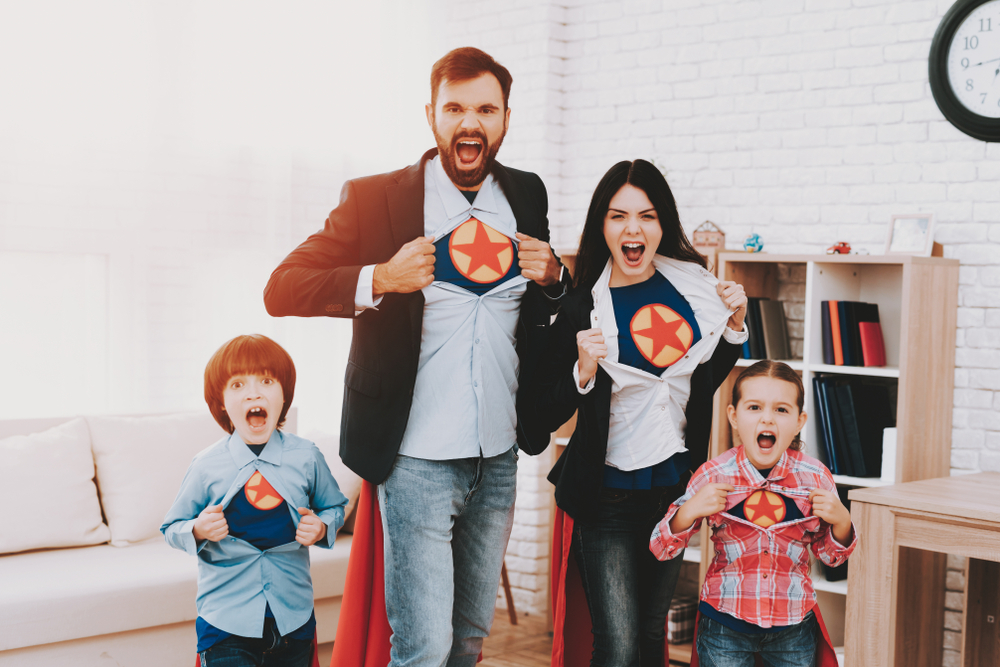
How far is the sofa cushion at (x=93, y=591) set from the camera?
2.77 m

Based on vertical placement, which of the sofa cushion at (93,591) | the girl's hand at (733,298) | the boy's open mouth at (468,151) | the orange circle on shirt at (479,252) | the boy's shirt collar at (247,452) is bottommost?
the sofa cushion at (93,591)

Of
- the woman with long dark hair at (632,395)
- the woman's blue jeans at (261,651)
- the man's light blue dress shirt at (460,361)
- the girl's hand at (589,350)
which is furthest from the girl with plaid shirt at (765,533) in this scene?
the woman's blue jeans at (261,651)

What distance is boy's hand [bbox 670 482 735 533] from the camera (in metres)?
2.05

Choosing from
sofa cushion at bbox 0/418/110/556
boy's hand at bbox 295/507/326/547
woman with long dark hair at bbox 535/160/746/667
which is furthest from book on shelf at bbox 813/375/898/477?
sofa cushion at bbox 0/418/110/556

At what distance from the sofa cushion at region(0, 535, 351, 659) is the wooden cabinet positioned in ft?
5.62

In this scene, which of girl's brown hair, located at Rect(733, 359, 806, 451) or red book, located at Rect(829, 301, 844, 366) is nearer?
girl's brown hair, located at Rect(733, 359, 806, 451)

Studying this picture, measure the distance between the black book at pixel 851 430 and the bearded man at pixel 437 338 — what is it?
1.49m

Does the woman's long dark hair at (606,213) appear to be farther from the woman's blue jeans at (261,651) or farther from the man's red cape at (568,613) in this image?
the woman's blue jeans at (261,651)

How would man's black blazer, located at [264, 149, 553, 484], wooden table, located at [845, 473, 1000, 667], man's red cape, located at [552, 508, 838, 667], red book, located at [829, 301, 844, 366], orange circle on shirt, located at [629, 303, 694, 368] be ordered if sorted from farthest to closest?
1. red book, located at [829, 301, 844, 366]
2. wooden table, located at [845, 473, 1000, 667]
3. man's red cape, located at [552, 508, 838, 667]
4. orange circle on shirt, located at [629, 303, 694, 368]
5. man's black blazer, located at [264, 149, 553, 484]

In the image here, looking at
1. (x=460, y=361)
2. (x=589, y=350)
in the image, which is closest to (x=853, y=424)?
(x=589, y=350)

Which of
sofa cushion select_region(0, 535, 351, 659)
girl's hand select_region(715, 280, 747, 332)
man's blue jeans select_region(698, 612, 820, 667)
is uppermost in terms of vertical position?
girl's hand select_region(715, 280, 747, 332)

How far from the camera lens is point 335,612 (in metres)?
3.36

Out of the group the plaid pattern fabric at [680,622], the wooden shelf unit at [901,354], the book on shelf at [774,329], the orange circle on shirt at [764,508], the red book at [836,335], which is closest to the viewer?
the orange circle on shirt at [764,508]

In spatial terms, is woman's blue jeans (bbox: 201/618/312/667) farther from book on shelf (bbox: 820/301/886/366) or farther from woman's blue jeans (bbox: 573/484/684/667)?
book on shelf (bbox: 820/301/886/366)
